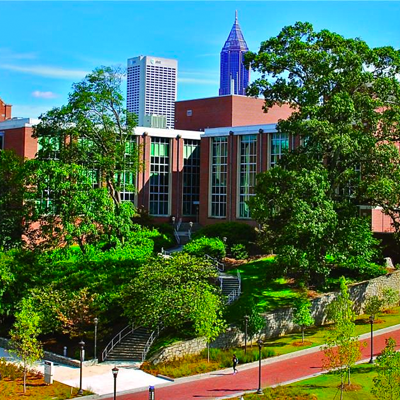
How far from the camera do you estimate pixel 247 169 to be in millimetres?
70812

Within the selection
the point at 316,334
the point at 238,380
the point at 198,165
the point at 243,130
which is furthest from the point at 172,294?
the point at 198,165

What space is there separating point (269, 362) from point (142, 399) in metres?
7.91

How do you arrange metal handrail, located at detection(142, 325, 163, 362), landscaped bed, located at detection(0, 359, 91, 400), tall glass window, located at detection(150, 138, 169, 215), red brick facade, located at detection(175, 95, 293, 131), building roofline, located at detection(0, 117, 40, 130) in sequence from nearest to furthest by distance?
landscaped bed, located at detection(0, 359, 91, 400) < metal handrail, located at detection(142, 325, 163, 362) < building roofline, located at detection(0, 117, 40, 130) < tall glass window, located at detection(150, 138, 169, 215) < red brick facade, located at detection(175, 95, 293, 131)

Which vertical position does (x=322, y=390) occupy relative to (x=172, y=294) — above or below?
below

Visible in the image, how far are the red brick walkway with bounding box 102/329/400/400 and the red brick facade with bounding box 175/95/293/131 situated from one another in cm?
4929

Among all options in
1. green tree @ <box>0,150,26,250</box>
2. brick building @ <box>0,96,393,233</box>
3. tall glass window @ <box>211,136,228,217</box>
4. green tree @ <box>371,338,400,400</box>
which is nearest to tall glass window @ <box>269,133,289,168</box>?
brick building @ <box>0,96,393,233</box>

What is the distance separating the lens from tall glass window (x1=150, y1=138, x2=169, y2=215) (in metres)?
74.4

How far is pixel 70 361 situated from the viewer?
37.0 meters

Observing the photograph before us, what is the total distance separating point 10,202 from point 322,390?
28.5 metres

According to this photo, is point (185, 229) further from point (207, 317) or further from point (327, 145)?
point (207, 317)

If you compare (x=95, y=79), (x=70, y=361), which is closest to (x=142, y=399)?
(x=70, y=361)

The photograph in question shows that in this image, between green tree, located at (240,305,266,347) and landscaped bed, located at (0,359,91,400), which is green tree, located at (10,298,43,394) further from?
green tree, located at (240,305,266,347)

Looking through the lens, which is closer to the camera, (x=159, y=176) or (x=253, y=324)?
(x=253, y=324)

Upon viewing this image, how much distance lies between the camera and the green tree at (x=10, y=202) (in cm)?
4912
